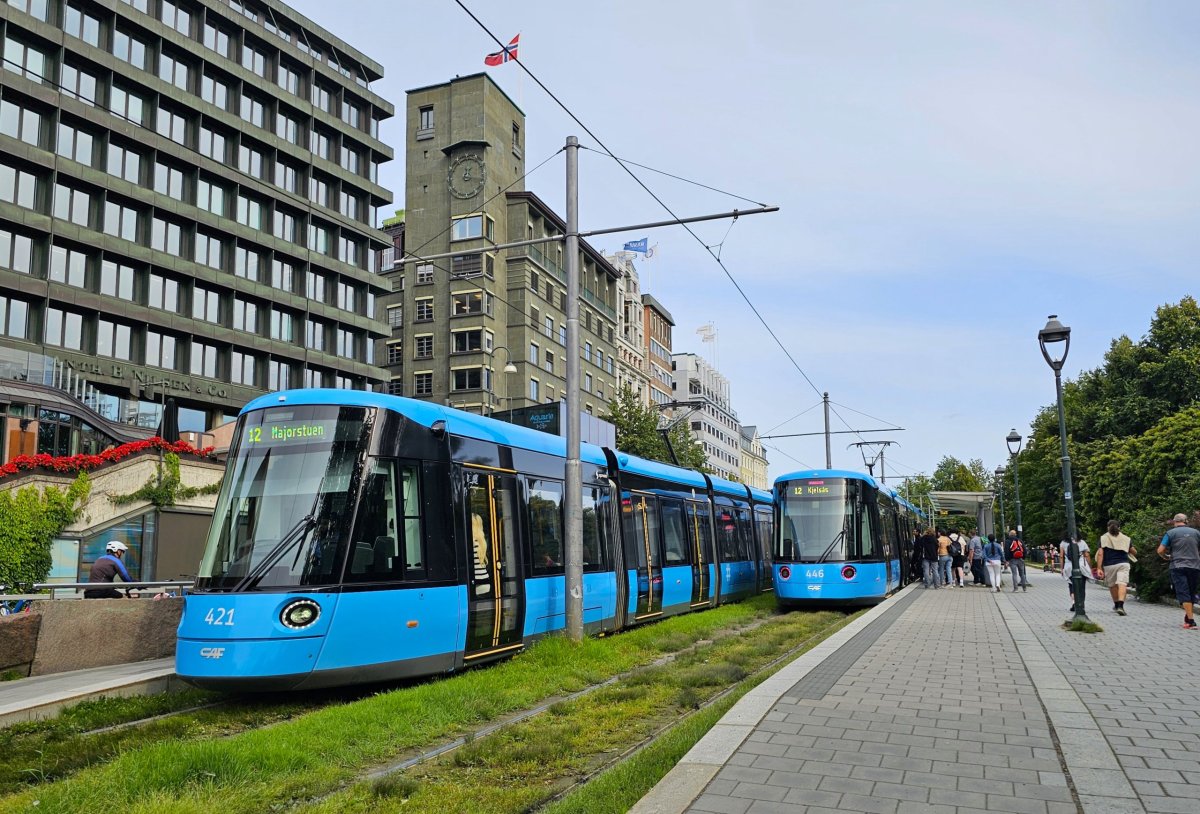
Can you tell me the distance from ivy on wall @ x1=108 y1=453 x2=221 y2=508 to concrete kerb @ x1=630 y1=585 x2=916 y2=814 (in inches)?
804

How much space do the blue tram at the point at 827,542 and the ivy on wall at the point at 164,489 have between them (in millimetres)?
14607

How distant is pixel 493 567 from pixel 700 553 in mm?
9379

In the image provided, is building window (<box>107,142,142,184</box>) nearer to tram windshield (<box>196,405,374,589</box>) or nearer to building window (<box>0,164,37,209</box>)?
building window (<box>0,164,37,209</box>)

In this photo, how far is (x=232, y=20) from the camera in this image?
152 ft

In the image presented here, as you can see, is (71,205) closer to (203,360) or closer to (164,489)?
(203,360)

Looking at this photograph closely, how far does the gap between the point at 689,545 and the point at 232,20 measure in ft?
128

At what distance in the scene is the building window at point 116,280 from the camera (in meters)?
39.8

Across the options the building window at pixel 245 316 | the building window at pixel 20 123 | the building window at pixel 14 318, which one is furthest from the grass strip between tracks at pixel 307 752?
the building window at pixel 245 316

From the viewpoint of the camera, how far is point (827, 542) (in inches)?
787

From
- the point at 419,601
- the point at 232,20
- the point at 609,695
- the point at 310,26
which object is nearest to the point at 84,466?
the point at 419,601

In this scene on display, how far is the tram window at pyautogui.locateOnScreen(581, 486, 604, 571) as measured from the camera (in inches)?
568

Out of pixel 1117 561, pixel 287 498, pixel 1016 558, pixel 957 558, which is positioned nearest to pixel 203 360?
pixel 957 558

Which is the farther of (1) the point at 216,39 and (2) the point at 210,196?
(1) the point at 216,39

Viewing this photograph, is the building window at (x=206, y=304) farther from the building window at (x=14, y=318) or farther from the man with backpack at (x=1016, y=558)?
the man with backpack at (x=1016, y=558)
